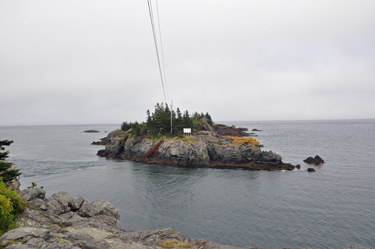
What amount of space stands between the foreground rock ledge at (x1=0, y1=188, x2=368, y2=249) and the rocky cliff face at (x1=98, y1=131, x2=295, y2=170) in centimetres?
3832

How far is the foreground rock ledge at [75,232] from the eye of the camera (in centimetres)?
1249

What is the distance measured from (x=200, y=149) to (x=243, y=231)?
125ft

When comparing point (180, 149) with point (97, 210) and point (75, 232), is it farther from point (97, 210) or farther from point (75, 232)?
point (75, 232)

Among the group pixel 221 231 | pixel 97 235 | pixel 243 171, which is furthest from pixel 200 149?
pixel 97 235

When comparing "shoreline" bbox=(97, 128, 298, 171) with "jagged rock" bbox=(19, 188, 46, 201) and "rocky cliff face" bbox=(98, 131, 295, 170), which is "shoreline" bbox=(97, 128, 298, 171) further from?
"jagged rock" bbox=(19, 188, 46, 201)

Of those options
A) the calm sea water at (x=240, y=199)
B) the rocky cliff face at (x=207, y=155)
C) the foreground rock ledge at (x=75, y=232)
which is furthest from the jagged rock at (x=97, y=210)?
the rocky cliff face at (x=207, y=155)

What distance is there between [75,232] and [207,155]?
47569 millimetres

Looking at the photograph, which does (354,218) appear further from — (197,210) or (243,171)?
(243,171)

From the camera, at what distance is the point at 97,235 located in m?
17.2

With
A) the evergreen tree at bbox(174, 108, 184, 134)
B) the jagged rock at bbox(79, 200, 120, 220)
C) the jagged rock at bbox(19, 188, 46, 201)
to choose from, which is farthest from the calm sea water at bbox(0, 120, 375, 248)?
the evergreen tree at bbox(174, 108, 184, 134)

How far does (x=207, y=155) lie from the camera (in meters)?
61.8

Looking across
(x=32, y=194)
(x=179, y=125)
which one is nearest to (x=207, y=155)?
(x=179, y=125)

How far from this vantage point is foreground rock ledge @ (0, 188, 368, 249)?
12492mm

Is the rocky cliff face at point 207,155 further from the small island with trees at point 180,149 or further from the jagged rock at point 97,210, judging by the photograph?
the jagged rock at point 97,210
